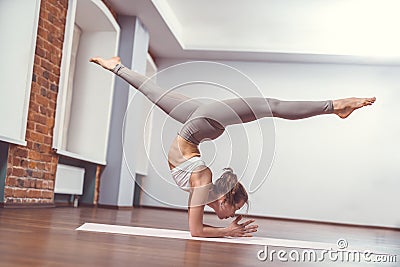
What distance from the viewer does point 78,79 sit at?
6363 millimetres

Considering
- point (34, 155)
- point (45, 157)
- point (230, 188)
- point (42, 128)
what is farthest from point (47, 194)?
point (230, 188)

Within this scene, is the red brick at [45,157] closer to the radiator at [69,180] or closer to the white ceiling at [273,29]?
the radiator at [69,180]

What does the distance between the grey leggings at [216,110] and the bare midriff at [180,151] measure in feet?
0.10

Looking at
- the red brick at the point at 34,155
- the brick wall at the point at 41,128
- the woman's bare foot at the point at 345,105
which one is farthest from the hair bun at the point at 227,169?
the red brick at the point at 34,155

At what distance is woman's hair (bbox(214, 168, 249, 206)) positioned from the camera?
265 cm

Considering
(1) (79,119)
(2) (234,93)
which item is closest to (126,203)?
(1) (79,119)

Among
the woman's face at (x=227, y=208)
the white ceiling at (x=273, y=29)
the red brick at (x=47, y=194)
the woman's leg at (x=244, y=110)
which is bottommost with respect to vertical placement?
the red brick at (x=47, y=194)

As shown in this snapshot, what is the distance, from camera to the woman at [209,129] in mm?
2592

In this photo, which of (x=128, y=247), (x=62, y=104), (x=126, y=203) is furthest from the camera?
(x=126, y=203)

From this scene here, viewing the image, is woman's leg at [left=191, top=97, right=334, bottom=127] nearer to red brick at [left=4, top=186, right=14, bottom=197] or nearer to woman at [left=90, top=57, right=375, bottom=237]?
woman at [left=90, top=57, right=375, bottom=237]

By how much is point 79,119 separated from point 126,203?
119 centimetres

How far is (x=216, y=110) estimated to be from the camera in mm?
2578

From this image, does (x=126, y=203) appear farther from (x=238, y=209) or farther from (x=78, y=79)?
(x=238, y=209)

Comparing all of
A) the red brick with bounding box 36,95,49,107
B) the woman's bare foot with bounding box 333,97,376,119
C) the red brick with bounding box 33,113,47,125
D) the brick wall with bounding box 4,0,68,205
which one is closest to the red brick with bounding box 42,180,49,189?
the brick wall with bounding box 4,0,68,205
